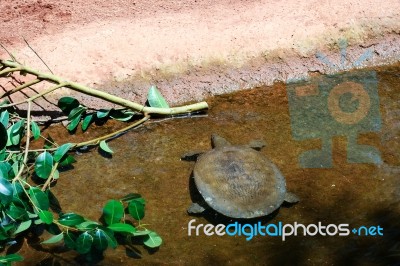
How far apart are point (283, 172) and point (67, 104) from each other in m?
1.68

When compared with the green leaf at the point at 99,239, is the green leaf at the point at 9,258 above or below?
below

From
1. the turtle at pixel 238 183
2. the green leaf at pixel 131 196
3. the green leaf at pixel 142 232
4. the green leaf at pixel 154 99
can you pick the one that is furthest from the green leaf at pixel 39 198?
the green leaf at pixel 154 99

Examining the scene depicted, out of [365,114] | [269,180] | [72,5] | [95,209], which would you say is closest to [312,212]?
[269,180]

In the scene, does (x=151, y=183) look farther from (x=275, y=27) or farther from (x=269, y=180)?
(x=275, y=27)

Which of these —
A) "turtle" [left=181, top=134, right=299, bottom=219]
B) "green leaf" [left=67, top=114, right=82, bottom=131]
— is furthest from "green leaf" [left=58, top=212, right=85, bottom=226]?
"green leaf" [left=67, top=114, right=82, bottom=131]

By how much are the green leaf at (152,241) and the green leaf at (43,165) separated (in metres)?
0.84

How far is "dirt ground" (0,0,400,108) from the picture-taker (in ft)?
15.3

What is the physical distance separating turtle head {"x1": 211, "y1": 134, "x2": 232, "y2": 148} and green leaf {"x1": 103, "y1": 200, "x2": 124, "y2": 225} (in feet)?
3.02

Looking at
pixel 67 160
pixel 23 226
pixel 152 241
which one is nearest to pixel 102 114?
pixel 67 160

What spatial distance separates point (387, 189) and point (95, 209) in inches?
76.7

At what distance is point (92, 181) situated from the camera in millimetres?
4031

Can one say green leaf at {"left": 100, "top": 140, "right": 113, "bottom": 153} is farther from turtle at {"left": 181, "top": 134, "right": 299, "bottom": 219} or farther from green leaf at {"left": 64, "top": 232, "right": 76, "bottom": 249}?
green leaf at {"left": 64, "top": 232, "right": 76, "bottom": 249}

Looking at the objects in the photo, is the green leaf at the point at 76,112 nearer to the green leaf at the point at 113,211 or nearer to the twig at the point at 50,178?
the twig at the point at 50,178

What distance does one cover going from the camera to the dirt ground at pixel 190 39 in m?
4.65
